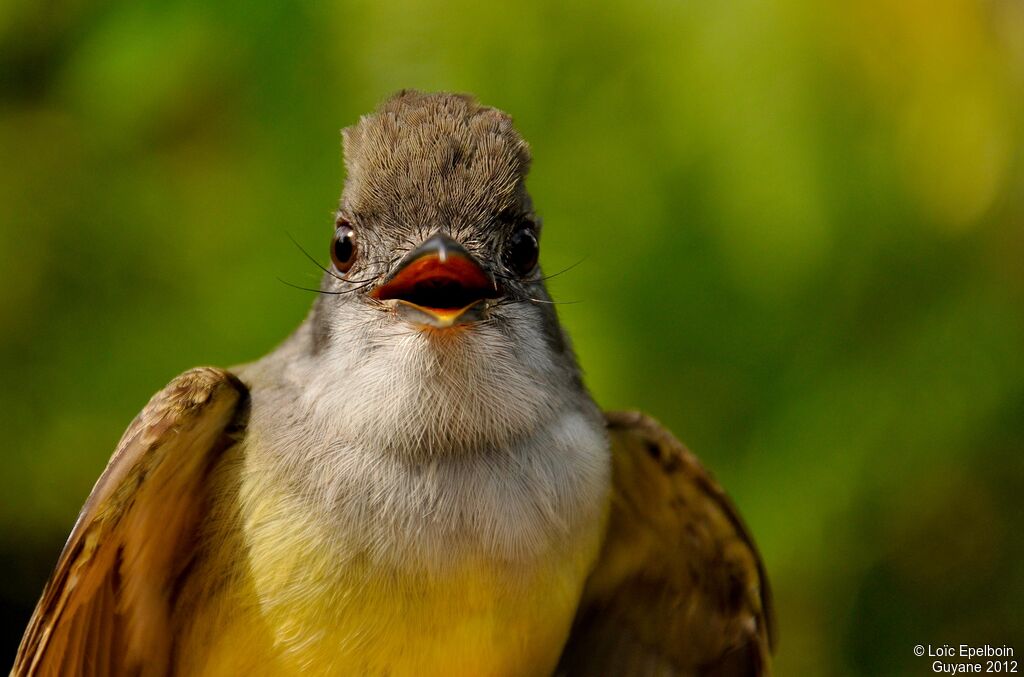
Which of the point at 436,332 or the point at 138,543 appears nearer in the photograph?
the point at 436,332

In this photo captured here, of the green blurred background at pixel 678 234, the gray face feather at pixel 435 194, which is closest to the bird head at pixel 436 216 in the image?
the gray face feather at pixel 435 194

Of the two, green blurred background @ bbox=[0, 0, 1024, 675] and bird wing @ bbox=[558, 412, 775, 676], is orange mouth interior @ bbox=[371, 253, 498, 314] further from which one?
green blurred background @ bbox=[0, 0, 1024, 675]

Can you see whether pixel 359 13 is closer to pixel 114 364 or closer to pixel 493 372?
pixel 114 364

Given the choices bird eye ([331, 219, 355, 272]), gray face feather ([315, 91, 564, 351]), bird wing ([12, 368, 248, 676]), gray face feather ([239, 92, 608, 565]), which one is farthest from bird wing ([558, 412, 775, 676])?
bird wing ([12, 368, 248, 676])

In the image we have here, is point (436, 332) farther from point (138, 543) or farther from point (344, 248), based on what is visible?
point (138, 543)

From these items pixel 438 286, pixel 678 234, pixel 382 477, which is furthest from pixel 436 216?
pixel 678 234

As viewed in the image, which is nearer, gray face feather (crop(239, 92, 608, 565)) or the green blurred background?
gray face feather (crop(239, 92, 608, 565))
